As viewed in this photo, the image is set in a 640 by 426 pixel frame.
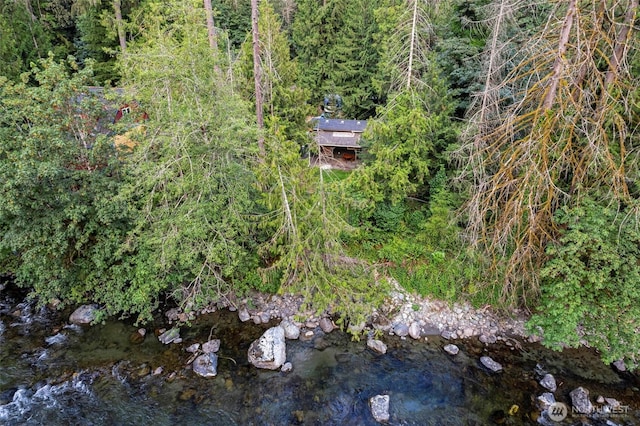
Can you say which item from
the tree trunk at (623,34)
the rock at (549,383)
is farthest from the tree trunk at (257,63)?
the rock at (549,383)

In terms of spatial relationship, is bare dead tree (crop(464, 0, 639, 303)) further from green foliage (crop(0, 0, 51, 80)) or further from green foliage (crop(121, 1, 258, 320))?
green foliage (crop(0, 0, 51, 80))

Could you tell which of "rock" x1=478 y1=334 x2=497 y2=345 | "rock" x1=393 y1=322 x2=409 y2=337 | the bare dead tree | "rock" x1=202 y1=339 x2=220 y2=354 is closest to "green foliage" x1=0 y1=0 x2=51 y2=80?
"rock" x1=202 y1=339 x2=220 y2=354

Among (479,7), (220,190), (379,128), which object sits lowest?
(220,190)

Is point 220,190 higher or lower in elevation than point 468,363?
higher

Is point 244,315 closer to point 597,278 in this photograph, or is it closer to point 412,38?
point 597,278

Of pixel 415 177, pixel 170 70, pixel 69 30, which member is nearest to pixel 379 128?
pixel 415 177

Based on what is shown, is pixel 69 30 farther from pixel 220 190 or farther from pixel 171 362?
pixel 171 362
